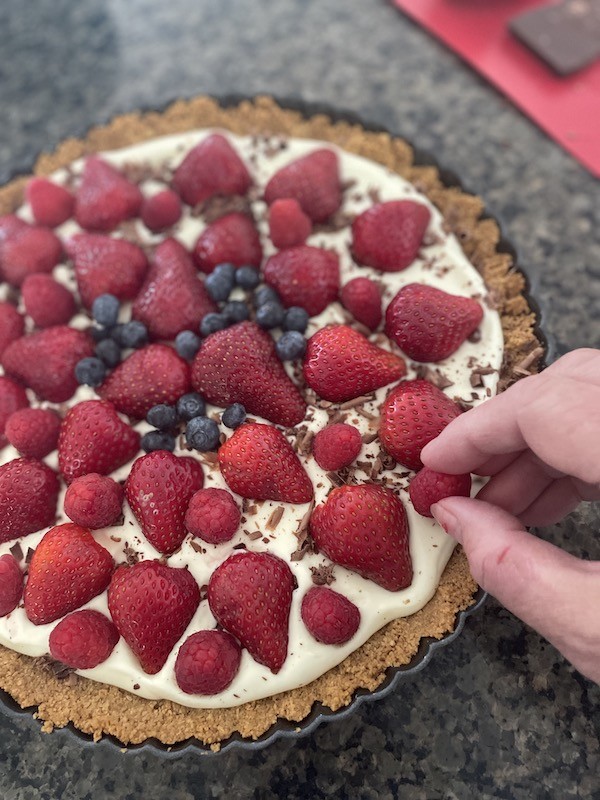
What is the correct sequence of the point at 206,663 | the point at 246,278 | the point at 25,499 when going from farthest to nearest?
the point at 246,278
the point at 25,499
the point at 206,663

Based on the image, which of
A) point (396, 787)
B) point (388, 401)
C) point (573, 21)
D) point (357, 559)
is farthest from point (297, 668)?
point (573, 21)

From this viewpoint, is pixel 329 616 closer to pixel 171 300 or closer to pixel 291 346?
pixel 291 346

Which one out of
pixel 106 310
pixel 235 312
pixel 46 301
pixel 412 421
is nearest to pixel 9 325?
pixel 46 301

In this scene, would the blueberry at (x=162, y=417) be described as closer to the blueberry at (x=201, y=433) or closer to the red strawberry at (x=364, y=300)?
the blueberry at (x=201, y=433)

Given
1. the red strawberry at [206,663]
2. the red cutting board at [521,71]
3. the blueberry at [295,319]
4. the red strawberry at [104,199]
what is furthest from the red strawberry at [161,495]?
the red cutting board at [521,71]

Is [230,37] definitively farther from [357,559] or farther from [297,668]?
[297,668]

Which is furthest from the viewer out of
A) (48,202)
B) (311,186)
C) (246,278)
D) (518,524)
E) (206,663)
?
(48,202)
